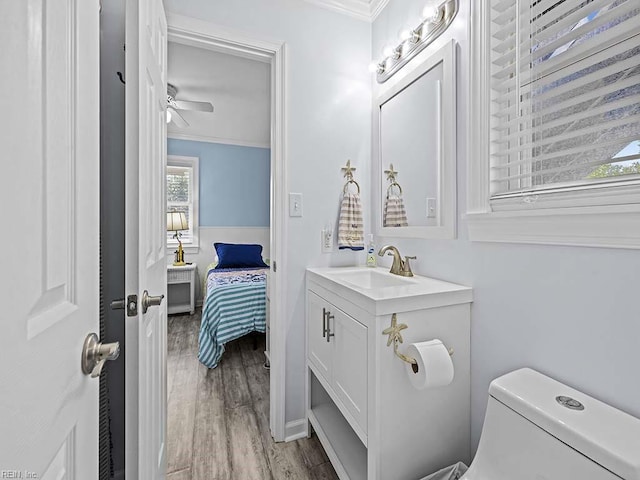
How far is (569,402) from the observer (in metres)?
0.85

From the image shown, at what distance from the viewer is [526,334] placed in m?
1.07

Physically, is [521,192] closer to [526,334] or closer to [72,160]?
[526,334]

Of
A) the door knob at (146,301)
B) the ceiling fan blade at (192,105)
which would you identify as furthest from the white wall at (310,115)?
the ceiling fan blade at (192,105)

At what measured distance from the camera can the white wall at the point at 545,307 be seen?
824mm

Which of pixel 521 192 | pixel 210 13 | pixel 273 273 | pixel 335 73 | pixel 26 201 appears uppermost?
pixel 210 13

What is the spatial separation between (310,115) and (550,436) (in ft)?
5.67

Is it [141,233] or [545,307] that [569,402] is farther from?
[141,233]

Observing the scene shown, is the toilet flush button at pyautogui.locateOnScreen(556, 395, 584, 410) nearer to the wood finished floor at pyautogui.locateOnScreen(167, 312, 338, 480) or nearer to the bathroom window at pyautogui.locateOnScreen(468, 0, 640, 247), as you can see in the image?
the bathroom window at pyautogui.locateOnScreen(468, 0, 640, 247)

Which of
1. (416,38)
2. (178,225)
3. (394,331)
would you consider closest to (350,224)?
(394,331)

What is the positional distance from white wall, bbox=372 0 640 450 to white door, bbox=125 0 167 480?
47.0 inches

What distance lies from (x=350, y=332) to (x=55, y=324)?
99 centimetres

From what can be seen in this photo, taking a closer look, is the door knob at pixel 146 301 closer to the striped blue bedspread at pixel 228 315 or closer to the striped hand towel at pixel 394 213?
the striped hand towel at pixel 394 213

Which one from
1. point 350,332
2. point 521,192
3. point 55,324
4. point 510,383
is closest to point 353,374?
point 350,332

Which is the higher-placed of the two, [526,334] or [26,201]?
[26,201]
